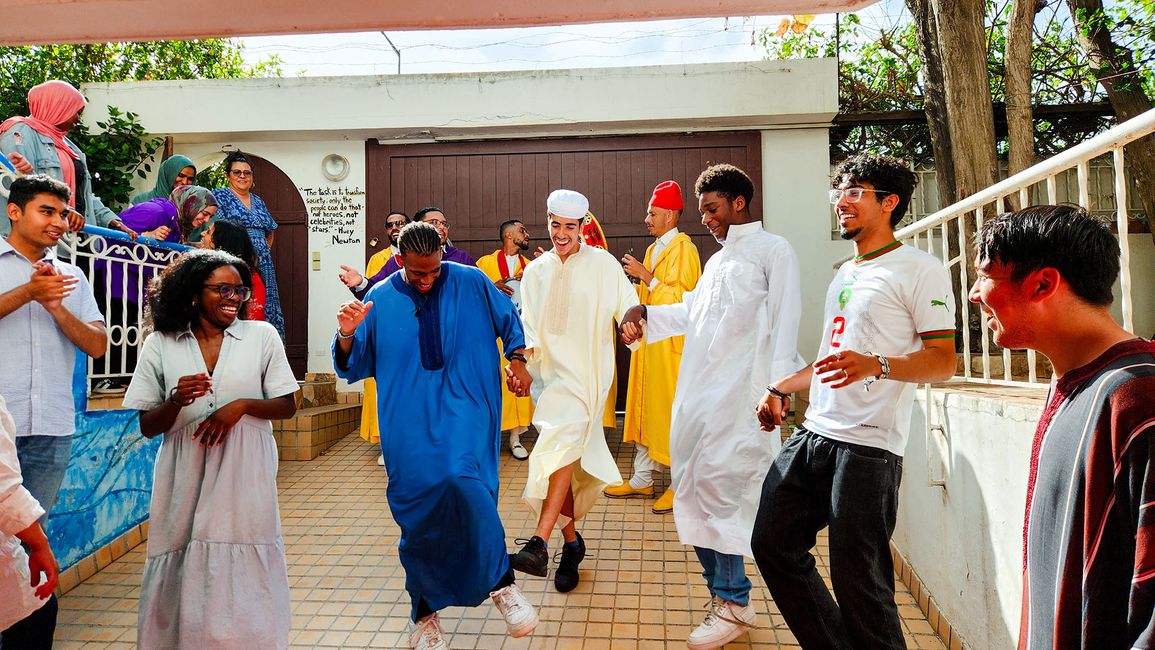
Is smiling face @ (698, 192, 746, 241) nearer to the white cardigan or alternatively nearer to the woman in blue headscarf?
→ the white cardigan

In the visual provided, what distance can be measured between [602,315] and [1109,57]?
5.95 meters

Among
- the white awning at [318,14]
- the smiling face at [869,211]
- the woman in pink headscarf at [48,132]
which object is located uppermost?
the woman in pink headscarf at [48,132]

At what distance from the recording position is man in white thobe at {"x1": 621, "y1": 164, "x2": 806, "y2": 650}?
3.21 metres

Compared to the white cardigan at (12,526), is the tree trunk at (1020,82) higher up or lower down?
higher up

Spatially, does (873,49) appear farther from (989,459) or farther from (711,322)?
(989,459)

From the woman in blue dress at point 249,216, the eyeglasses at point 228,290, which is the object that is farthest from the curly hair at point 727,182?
the woman in blue dress at point 249,216

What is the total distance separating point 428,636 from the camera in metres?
3.17

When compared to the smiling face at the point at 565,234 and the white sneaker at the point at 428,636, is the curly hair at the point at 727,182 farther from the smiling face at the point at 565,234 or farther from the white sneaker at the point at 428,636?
the white sneaker at the point at 428,636

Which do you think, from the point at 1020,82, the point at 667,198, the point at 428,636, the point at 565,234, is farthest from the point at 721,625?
the point at 1020,82

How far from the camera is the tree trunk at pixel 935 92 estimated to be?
653cm

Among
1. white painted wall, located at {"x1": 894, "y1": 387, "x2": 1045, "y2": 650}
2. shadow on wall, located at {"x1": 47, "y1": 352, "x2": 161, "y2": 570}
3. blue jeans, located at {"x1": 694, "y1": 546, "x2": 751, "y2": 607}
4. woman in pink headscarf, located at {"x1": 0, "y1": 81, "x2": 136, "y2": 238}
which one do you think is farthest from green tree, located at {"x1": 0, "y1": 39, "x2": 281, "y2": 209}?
white painted wall, located at {"x1": 894, "y1": 387, "x2": 1045, "y2": 650}

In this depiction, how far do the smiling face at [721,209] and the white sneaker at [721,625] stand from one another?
1.65 m

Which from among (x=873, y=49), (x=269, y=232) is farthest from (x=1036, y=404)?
(x=873, y=49)

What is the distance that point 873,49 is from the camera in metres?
9.98
